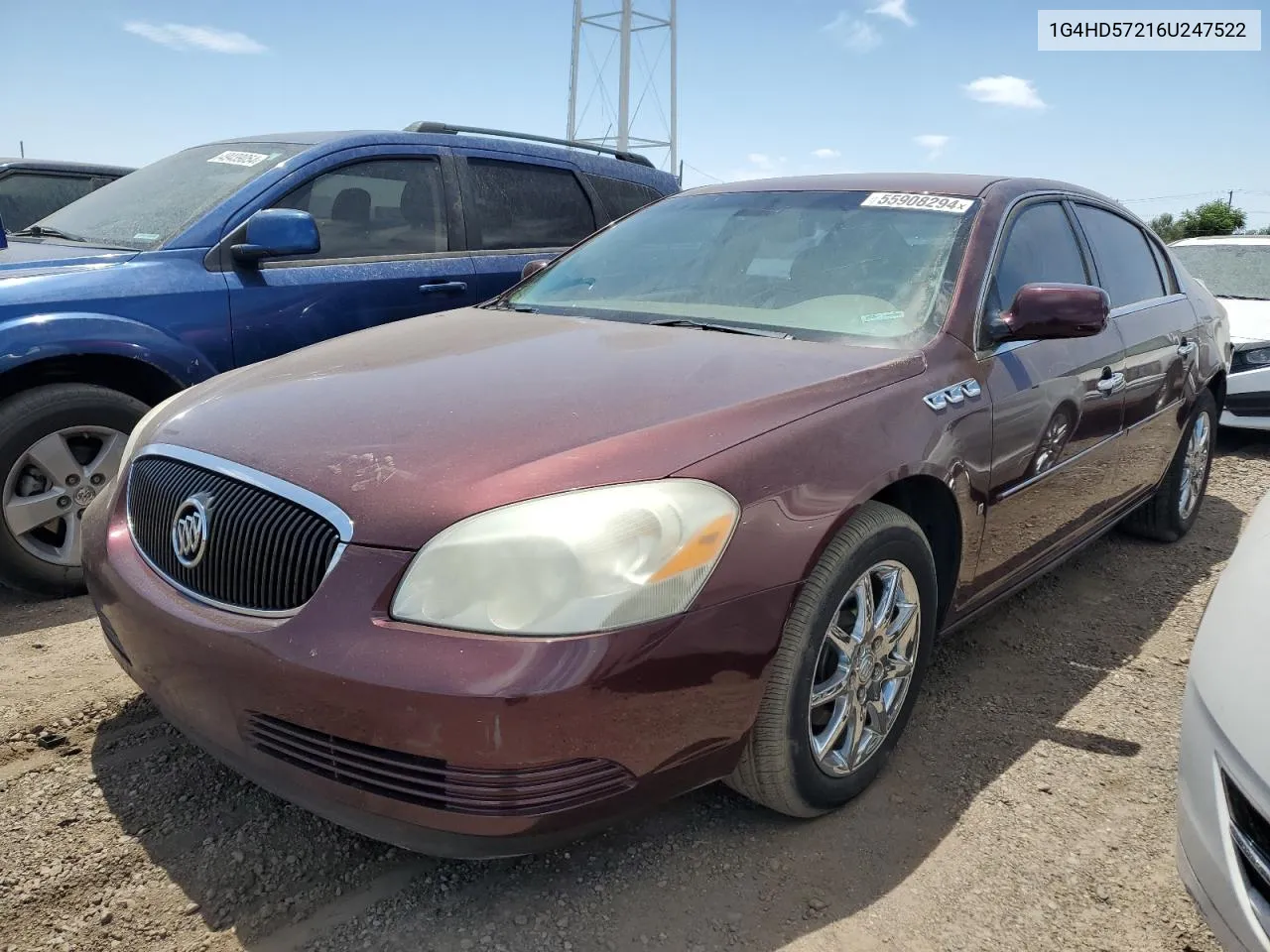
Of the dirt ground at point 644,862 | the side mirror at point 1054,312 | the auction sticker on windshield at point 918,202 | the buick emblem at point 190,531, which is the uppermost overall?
the auction sticker on windshield at point 918,202

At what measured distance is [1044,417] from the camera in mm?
2980

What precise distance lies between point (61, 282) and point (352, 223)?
1253 millimetres

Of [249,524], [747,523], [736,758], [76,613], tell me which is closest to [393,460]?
[249,524]

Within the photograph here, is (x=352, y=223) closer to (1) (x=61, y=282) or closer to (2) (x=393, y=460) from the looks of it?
(1) (x=61, y=282)

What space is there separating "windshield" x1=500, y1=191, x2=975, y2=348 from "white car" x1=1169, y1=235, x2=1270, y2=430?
3.74m

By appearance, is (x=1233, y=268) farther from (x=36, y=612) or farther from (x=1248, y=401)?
(x=36, y=612)

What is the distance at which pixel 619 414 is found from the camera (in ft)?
6.84

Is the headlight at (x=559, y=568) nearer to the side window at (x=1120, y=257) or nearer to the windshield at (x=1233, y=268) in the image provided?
the side window at (x=1120, y=257)

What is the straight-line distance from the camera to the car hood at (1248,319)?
6.94 meters

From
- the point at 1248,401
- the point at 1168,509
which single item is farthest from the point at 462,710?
the point at 1248,401

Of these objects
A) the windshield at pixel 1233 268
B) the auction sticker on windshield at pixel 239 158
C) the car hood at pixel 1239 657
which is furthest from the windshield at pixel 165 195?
the windshield at pixel 1233 268

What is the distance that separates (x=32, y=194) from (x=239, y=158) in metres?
3.83

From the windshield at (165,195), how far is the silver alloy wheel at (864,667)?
3026mm

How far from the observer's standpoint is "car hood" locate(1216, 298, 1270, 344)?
6938mm
